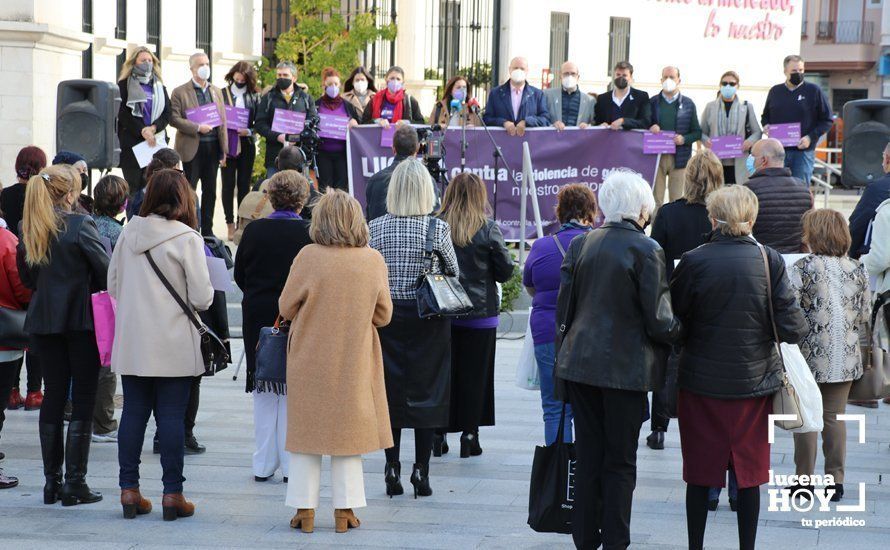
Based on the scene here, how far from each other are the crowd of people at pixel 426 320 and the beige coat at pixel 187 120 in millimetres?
5451

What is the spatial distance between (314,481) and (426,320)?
1.16 metres

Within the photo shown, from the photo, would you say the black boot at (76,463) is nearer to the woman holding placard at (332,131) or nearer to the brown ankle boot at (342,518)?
the brown ankle boot at (342,518)

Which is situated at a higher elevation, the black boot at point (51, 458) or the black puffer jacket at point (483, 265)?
the black puffer jacket at point (483, 265)

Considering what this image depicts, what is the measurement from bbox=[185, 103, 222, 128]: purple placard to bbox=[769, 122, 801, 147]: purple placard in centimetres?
637

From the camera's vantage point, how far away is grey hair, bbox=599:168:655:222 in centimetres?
635

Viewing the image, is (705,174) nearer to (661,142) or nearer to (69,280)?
(69,280)

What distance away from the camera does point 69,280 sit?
7.52 metres

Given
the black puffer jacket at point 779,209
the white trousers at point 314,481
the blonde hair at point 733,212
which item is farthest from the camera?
the black puffer jacket at point 779,209

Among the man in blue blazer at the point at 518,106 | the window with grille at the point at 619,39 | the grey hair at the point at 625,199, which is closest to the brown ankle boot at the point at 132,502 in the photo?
the grey hair at the point at 625,199

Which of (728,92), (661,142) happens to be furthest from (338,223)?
(728,92)

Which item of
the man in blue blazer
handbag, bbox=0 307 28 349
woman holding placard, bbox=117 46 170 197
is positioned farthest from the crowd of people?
the man in blue blazer

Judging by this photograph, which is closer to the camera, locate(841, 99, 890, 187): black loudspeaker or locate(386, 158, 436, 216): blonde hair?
locate(386, 158, 436, 216): blonde hair

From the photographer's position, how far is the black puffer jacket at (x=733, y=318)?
627 cm

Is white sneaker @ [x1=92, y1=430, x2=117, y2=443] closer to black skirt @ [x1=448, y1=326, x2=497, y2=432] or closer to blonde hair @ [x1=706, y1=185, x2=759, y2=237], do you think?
black skirt @ [x1=448, y1=326, x2=497, y2=432]
